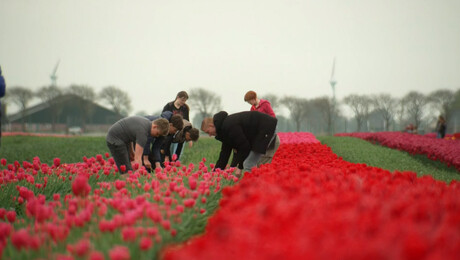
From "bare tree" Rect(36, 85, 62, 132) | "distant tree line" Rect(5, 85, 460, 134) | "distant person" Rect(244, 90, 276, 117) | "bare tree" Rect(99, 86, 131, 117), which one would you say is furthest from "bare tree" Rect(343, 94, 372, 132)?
"distant person" Rect(244, 90, 276, 117)

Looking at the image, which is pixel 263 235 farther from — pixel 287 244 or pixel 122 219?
pixel 122 219

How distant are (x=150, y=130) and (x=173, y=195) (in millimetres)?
2570

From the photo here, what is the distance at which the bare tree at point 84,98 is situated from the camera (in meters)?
54.5

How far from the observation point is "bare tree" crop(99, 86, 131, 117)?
2446 inches

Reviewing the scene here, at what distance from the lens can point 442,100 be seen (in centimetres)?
6581

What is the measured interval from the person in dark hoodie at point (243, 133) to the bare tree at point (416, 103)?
72.2 m

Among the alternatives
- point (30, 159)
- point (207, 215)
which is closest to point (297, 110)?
point (30, 159)

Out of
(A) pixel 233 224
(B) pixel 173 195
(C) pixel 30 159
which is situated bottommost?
(C) pixel 30 159

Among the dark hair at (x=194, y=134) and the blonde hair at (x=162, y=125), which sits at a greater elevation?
the blonde hair at (x=162, y=125)

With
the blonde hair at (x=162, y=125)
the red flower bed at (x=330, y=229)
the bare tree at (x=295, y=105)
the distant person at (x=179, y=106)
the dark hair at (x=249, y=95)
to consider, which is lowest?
the red flower bed at (x=330, y=229)

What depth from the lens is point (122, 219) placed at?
2.45 metres

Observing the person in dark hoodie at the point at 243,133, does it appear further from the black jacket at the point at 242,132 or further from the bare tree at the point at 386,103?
the bare tree at the point at 386,103

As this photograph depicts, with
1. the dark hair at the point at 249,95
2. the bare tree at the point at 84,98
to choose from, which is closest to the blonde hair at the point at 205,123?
the dark hair at the point at 249,95

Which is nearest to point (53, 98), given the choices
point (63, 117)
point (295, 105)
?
point (63, 117)
